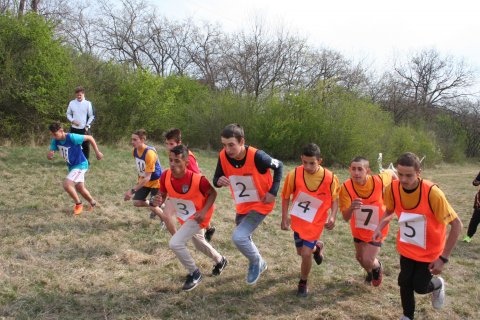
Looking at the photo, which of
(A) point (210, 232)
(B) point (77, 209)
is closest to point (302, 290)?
(A) point (210, 232)

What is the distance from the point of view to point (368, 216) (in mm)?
4430

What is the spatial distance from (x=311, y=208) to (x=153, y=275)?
1.96 m

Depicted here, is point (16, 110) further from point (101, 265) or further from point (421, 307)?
point (421, 307)

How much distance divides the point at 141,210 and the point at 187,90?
17.5m

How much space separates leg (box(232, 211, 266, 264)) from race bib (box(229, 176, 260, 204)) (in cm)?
16

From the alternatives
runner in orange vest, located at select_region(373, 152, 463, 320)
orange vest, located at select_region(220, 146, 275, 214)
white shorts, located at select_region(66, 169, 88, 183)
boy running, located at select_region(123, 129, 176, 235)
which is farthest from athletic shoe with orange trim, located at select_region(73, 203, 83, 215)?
runner in orange vest, located at select_region(373, 152, 463, 320)

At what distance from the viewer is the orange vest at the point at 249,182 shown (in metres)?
4.28

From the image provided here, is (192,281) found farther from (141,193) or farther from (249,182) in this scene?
(141,193)

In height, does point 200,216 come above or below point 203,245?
above

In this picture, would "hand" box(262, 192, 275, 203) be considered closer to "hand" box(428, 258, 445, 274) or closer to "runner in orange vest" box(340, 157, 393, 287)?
"runner in orange vest" box(340, 157, 393, 287)

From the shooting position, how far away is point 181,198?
14.2 ft

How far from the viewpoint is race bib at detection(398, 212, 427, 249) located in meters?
3.50

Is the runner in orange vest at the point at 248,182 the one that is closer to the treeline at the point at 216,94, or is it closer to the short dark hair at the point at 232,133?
the short dark hair at the point at 232,133

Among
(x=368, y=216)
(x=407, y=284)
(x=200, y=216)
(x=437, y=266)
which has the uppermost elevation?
(x=368, y=216)
